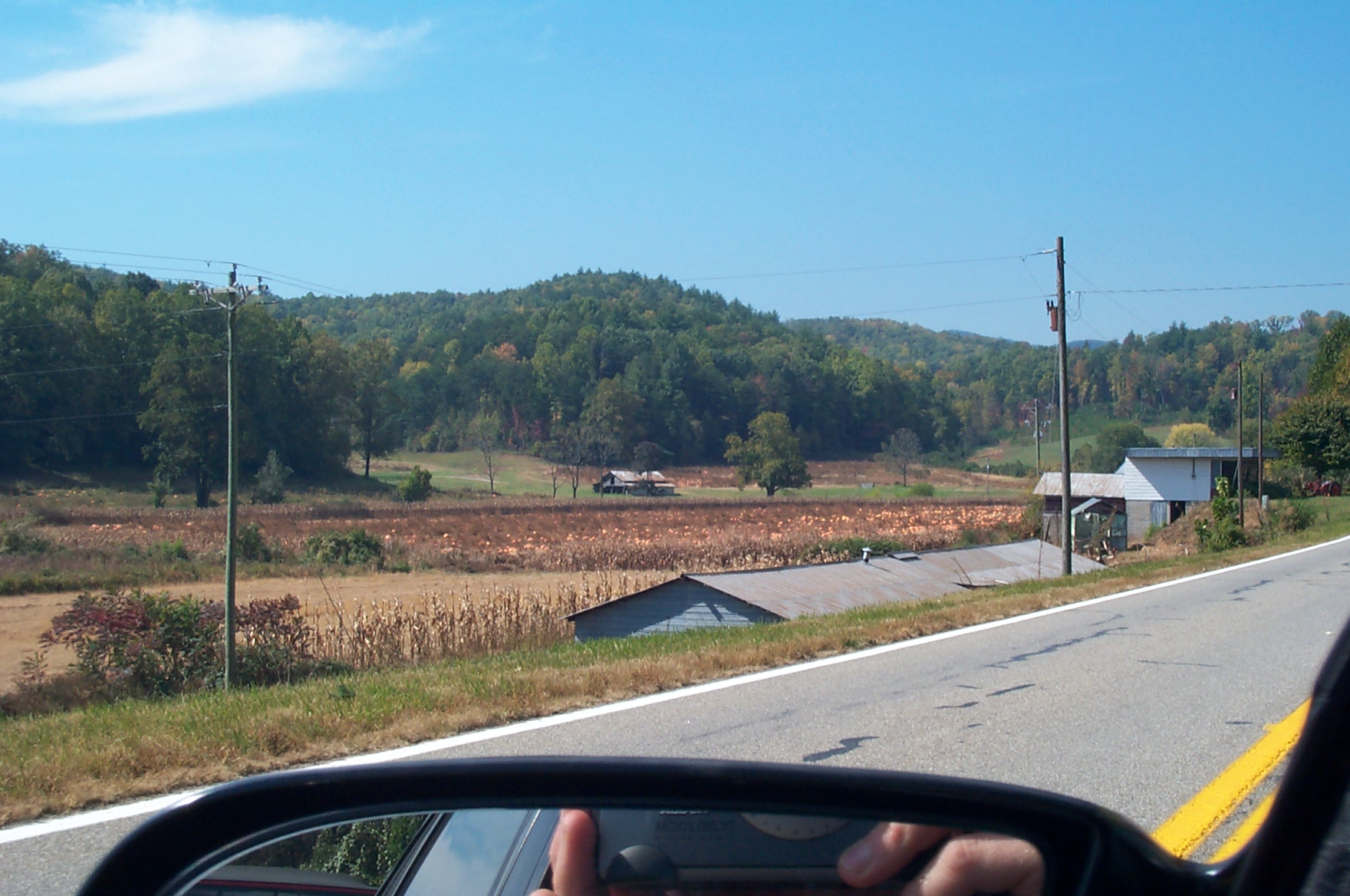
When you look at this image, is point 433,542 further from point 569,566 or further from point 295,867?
point 295,867

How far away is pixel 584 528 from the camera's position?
6425 cm

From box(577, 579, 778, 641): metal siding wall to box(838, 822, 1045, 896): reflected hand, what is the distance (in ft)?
54.2

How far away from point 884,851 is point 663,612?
57.0 ft

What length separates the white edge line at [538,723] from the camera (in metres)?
5.39

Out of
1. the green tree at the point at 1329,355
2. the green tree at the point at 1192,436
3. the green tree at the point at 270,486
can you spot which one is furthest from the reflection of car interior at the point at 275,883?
the green tree at the point at 1192,436

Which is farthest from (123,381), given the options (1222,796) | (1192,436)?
(1192,436)

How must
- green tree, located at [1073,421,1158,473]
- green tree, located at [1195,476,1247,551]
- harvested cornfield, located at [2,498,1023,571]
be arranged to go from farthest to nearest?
green tree, located at [1073,421,1158,473]
harvested cornfield, located at [2,498,1023,571]
green tree, located at [1195,476,1247,551]

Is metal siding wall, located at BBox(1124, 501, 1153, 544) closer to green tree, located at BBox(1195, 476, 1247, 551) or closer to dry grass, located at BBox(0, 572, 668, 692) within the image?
green tree, located at BBox(1195, 476, 1247, 551)

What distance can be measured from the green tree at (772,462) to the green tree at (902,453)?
24897 millimetres

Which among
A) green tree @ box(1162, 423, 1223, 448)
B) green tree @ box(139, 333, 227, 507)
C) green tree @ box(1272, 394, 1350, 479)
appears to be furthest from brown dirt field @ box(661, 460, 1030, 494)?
green tree @ box(139, 333, 227, 507)

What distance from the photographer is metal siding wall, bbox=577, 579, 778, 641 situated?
18312 mm

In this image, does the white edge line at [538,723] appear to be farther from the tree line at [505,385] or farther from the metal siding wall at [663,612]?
the tree line at [505,385]

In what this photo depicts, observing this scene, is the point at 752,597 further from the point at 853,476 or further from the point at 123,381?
the point at 853,476

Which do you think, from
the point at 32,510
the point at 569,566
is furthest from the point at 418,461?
the point at 569,566
